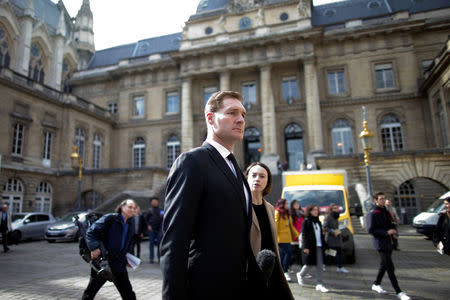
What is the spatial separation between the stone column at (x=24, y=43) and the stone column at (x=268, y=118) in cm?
2039

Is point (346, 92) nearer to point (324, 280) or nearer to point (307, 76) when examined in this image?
point (307, 76)

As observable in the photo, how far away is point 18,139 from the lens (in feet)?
71.5

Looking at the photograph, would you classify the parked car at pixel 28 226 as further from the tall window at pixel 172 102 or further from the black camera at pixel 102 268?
the tall window at pixel 172 102

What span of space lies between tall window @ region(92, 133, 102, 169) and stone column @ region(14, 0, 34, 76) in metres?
8.07

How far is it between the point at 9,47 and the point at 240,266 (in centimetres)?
3315

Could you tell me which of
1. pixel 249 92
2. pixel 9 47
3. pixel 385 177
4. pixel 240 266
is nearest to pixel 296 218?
pixel 240 266

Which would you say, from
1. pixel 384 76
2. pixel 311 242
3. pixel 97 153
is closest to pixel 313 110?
pixel 384 76

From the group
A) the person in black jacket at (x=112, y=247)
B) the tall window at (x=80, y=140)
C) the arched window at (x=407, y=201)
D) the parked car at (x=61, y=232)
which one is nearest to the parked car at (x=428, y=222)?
the arched window at (x=407, y=201)

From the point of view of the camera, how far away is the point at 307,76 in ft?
81.9

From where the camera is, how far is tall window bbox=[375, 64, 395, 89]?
25.1 m

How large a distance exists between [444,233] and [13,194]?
23044 mm

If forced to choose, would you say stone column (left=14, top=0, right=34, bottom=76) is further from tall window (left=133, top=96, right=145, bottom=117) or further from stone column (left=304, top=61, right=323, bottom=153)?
stone column (left=304, top=61, right=323, bottom=153)

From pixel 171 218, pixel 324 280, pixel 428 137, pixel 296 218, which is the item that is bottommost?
pixel 324 280

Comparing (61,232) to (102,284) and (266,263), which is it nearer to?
(102,284)
